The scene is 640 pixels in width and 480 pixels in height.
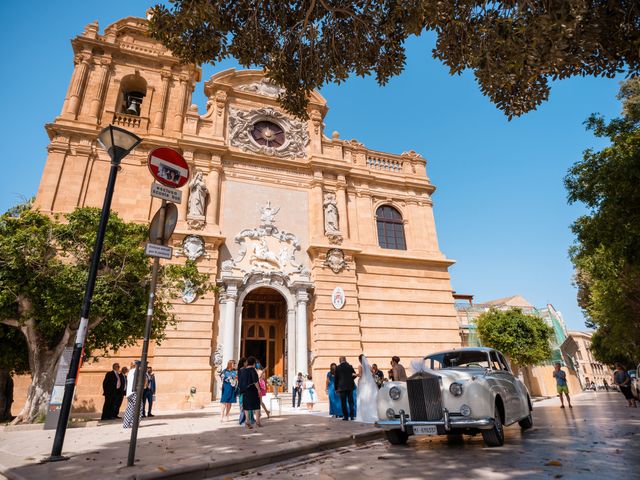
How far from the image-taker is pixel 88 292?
5.44m

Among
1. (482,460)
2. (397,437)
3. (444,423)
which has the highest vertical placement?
(444,423)

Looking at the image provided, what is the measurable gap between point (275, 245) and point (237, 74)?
9425 millimetres

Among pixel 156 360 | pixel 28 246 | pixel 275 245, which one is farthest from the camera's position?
pixel 275 245

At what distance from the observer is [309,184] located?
774 inches

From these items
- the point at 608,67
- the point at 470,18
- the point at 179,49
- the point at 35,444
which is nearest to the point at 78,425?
the point at 35,444

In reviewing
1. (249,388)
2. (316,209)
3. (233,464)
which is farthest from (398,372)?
(316,209)

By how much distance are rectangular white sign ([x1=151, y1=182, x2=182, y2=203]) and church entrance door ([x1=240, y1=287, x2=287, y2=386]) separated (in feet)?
41.3

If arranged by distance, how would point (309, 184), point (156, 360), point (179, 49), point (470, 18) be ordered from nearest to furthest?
point (470, 18) → point (179, 49) → point (156, 360) → point (309, 184)

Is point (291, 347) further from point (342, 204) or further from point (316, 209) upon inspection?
point (342, 204)

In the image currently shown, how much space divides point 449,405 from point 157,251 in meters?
4.93

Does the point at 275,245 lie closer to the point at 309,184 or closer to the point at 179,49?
the point at 309,184

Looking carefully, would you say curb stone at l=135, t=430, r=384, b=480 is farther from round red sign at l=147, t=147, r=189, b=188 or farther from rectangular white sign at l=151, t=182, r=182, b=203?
round red sign at l=147, t=147, r=189, b=188

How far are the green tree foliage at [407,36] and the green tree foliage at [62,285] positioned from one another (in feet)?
19.2

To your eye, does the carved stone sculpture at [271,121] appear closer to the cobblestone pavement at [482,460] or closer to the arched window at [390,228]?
the arched window at [390,228]
